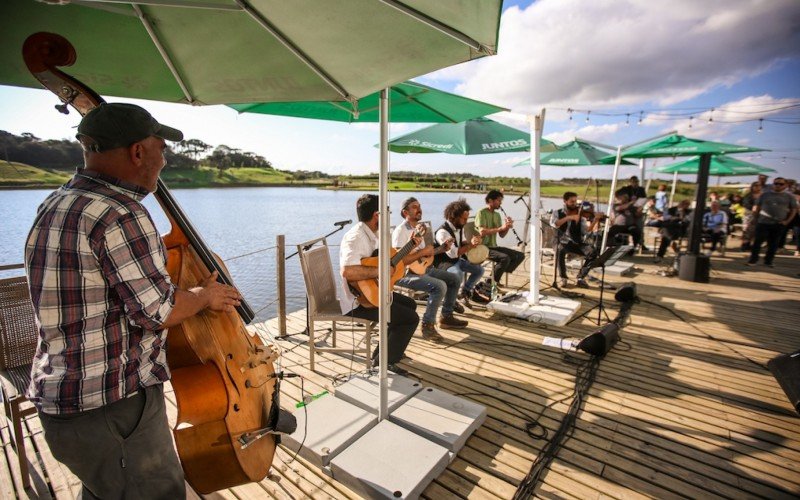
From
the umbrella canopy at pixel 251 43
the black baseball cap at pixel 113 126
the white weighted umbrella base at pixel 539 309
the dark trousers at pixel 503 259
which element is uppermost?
the umbrella canopy at pixel 251 43

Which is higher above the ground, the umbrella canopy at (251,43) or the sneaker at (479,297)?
the umbrella canopy at (251,43)

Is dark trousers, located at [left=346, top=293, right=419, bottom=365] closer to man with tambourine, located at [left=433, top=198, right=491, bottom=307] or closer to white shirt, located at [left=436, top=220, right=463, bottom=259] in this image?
man with tambourine, located at [left=433, top=198, right=491, bottom=307]

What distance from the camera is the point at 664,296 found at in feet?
20.0

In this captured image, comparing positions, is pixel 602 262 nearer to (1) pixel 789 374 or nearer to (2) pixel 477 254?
(2) pixel 477 254

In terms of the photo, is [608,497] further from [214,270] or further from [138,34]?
[138,34]

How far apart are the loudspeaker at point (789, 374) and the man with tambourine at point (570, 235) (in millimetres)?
3508

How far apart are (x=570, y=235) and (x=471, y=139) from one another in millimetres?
2907

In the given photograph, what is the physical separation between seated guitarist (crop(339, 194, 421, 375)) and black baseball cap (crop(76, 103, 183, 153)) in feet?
7.12

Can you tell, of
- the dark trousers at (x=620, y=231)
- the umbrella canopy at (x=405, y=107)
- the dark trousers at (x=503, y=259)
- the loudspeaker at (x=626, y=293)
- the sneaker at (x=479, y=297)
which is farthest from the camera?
the dark trousers at (x=620, y=231)

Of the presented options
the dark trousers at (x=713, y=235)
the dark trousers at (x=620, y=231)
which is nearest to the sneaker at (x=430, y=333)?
the dark trousers at (x=620, y=231)

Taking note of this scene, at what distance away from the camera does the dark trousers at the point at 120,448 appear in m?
1.20

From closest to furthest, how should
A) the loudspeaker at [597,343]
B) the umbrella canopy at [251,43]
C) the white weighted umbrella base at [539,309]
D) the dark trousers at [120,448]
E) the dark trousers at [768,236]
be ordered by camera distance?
the dark trousers at [120,448] → the umbrella canopy at [251,43] → the loudspeaker at [597,343] → the white weighted umbrella base at [539,309] → the dark trousers at [768,236]

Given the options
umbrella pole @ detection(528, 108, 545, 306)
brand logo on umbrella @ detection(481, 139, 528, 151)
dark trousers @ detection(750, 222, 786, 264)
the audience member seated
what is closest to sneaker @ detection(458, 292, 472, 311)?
umbrella pole @ detection(528, 108, 545, 306)

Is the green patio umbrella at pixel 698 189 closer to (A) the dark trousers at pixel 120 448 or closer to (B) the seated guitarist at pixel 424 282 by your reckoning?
(B) the seated guitarist at pixel 424 282
